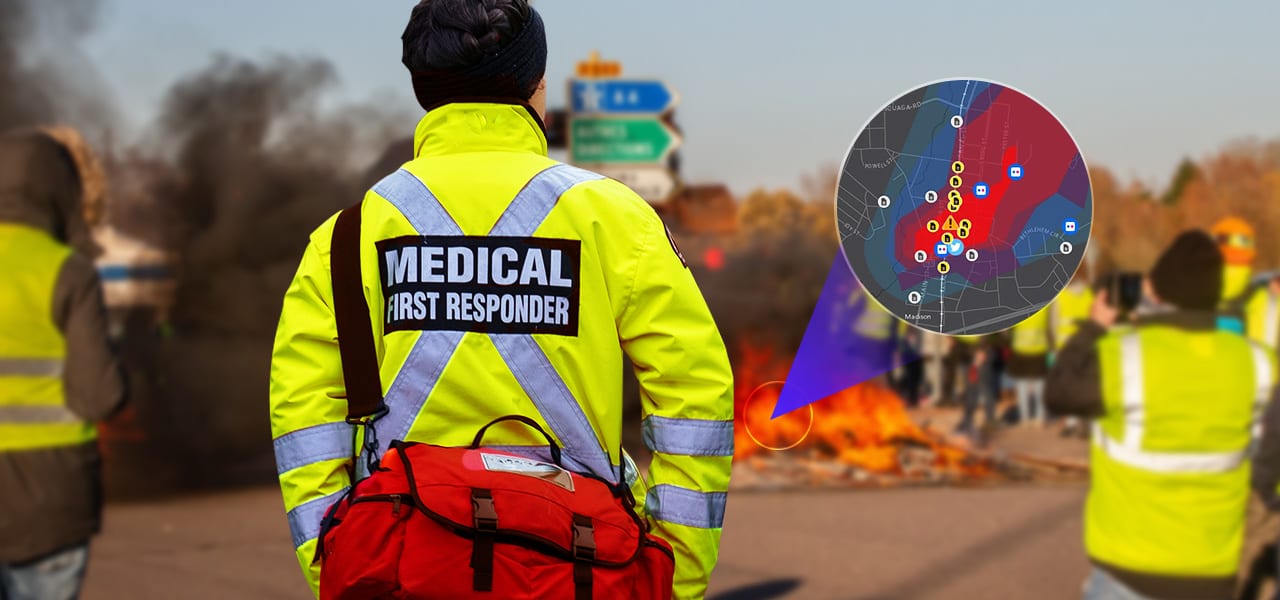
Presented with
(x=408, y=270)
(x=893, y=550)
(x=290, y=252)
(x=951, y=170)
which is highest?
(x=951, y=170)

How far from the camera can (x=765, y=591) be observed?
637 centimetres

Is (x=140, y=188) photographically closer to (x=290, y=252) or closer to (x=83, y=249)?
(x=290, y=252)

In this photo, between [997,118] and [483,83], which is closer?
[483,83]

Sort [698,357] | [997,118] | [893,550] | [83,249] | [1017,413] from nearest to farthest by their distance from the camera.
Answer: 1. [698,357]
2. [997,118]
3. [83,249]
4. [893,550]
5. [1017,413]

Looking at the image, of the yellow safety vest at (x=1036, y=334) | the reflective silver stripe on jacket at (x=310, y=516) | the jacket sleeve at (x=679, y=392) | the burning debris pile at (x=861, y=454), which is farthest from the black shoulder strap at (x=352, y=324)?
the burning debris pile at (x=861, y=454)

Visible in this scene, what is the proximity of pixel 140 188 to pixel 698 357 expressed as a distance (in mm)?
10982

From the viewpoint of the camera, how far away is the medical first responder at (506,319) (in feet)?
6.35

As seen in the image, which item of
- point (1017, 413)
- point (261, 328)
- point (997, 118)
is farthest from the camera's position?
point (261, 328)

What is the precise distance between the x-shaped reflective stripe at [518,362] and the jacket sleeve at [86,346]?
8.75 feet

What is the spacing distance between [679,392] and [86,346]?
120 inches

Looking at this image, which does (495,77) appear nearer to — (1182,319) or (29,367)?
(1182,319)

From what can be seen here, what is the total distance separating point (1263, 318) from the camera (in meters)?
4.67

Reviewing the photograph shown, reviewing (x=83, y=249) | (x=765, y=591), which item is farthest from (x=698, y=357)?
(x=765, y=591)

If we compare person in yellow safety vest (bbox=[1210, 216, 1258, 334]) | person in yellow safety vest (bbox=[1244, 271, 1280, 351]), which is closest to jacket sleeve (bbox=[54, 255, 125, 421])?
person in yellow safety vest (bbox=[1210, 216, 1258, 334])
